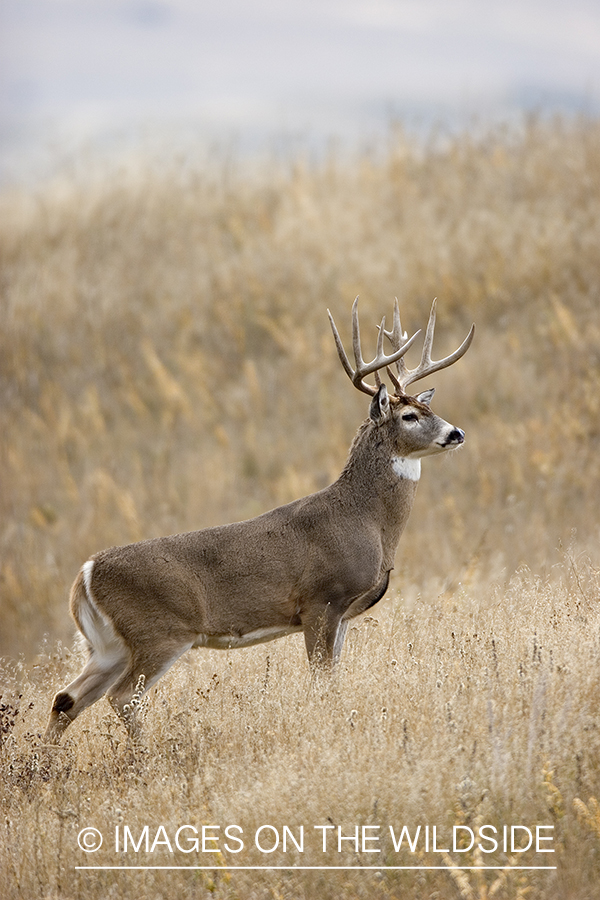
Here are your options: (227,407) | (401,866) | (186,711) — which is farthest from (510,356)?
(401,866)

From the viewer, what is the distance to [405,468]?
661 cm

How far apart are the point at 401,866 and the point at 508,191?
1424cm

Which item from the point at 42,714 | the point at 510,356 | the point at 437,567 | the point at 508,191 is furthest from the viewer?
the point at 508,191

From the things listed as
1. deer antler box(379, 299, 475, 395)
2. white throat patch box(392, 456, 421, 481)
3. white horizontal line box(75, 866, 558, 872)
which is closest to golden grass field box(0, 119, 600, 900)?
white horizontal line box(75, 866, 558, 872)

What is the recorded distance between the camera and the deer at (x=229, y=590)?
5.97 metres

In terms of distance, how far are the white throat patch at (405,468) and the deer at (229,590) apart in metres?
0.24

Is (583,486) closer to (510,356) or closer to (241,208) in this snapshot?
(510,356)

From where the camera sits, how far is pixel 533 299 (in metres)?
14.8

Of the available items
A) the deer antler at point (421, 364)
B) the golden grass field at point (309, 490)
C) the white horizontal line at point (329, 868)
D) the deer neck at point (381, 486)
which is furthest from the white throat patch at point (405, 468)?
the white horizontal line at point (329, 868)

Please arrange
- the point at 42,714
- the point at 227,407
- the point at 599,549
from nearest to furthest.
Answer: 1. the point at 42,714
2. the point at 599,549
3. the point at 227,407

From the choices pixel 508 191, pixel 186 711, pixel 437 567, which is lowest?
pixel 437 567

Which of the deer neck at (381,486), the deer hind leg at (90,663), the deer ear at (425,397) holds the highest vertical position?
the deer ear at (425,397)

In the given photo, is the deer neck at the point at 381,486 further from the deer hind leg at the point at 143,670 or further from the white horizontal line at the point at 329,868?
the white horizontal line at the point at 329,868

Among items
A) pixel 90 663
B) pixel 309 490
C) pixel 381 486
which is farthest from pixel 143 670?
pixel 309 490
